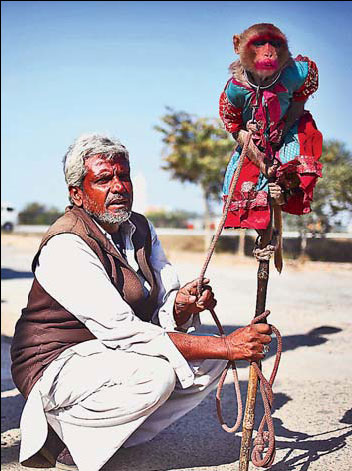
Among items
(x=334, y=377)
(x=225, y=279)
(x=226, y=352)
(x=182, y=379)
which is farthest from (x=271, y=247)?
(x=225, y=279)

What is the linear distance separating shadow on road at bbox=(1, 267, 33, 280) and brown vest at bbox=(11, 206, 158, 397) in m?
9.85

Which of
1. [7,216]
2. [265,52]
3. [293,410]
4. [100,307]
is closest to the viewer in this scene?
[265,52]

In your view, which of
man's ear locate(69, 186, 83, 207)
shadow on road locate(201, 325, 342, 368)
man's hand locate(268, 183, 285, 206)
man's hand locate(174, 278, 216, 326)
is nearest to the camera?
man's hand locate(268, 183, 285, 206)

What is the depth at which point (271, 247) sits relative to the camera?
7.43ft

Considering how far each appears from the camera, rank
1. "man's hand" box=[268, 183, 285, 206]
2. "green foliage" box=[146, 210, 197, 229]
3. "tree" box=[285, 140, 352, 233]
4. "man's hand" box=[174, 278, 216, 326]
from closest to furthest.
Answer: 1. "man's hand" box=[268, 183, 285, 206]
2. "man's hand" box=[174, 278, 216, 326]
3. "tree" box=[285, 140, 352, 233]
4. "green foliage" box=[146, 210, 197, 229]

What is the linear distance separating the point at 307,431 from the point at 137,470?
2.73 ft

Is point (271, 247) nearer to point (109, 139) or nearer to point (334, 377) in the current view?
point (109, 139)

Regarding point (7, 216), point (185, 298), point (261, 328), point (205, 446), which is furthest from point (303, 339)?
point (7, 216)

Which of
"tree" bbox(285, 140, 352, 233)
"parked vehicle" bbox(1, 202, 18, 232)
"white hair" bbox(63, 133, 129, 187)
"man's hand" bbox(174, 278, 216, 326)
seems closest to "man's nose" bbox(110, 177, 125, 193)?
"white hair" bbox(63, 133, 129, 187)

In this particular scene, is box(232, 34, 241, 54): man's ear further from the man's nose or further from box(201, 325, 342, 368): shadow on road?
box(201, 325, 342, 368): shadow on road

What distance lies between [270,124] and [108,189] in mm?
874

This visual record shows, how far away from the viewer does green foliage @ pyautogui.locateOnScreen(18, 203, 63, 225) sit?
2849 centimetres

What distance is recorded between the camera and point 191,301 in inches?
107

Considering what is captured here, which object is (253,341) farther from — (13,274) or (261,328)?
(13,274)
